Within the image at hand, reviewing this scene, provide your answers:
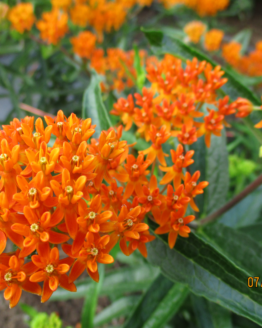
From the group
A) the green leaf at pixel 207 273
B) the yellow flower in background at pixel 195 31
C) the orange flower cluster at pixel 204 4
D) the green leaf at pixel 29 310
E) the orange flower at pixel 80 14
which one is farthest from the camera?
the orange flower cluster at pixel 204 4

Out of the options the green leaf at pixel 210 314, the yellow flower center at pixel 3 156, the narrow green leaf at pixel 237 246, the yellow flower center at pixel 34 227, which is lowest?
the green leaf at pixel 210 314

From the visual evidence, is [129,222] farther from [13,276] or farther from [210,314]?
[210,314]

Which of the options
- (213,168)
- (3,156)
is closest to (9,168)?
(3,156)

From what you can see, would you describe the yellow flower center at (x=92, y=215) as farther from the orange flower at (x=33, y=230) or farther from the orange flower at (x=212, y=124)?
the orange flower at (x=212, y=124)

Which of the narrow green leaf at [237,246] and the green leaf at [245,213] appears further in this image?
the green leaf at [245,213]

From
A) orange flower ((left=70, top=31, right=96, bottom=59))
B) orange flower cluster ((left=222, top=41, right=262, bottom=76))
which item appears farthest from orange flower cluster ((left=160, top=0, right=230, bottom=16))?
orange flower ((left=70, top=31, right=96, bottom=59))

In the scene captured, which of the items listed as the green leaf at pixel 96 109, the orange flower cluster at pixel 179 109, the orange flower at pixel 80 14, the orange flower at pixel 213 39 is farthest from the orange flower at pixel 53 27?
the orange flower at pixel 213 39
